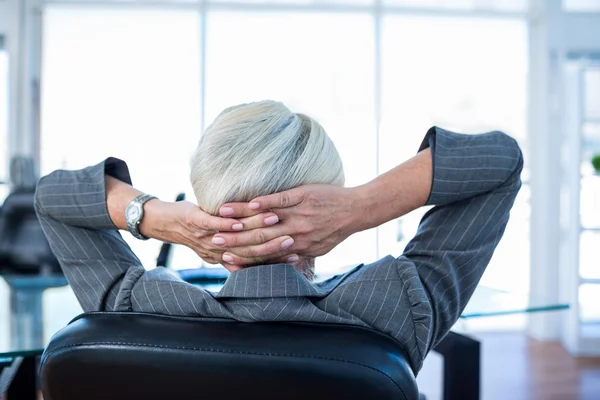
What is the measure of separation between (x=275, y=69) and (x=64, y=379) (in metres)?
4.23

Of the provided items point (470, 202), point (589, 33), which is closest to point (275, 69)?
point (589, 33)

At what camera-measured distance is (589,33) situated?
4637 millimetres

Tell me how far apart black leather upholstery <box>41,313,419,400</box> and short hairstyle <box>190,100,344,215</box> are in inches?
11.2

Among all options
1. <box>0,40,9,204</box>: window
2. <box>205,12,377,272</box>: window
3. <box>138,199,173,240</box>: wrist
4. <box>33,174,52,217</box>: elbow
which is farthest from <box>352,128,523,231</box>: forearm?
<box>0,40,9,204</box>: window

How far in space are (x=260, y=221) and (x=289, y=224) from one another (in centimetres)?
5

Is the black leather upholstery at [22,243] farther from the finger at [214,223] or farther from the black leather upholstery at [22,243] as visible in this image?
the finger at [214,223]

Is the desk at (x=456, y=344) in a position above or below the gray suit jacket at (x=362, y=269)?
below

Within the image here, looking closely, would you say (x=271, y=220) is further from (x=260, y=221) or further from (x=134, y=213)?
(x=134, y=213)

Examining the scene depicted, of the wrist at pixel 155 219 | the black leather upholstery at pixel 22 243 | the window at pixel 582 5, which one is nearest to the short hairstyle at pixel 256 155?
the wrist at pixel 155 219

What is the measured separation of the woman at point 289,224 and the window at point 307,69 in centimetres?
366

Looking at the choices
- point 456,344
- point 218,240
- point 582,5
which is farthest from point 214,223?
point 582,5

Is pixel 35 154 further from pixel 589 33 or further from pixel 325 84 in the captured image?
pixel 589 33

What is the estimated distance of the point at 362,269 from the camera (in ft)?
3.13

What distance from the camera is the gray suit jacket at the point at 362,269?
88cm
